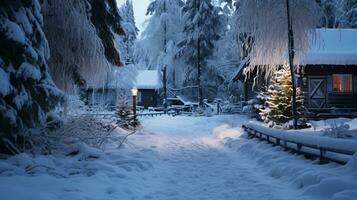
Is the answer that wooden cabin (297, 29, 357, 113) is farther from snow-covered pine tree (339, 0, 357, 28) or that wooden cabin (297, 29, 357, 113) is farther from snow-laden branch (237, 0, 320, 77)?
snow-covered pine tree (339, 0, 357, 28)

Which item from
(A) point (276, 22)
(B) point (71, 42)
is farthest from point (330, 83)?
(B) point (71, 42)

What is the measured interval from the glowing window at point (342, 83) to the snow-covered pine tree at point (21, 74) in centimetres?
2216

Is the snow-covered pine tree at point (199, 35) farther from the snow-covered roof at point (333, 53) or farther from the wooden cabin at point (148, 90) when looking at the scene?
the snow-covered roof at point (333, 53)

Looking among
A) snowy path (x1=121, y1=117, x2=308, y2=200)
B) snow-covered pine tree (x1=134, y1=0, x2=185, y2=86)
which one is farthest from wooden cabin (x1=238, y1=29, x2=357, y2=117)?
snow-covered pine tree (x1=134, y1=0, x2=185, y2=86)

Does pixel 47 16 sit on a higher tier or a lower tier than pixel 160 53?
lower

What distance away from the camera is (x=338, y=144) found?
791 centimetres

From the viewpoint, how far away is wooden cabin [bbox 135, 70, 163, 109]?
166 ft

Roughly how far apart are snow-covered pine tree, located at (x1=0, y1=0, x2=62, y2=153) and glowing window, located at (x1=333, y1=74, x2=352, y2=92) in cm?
2216

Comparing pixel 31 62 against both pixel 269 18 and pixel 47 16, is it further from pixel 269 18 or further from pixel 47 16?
pixel 269 18

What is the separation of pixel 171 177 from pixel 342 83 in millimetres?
21124

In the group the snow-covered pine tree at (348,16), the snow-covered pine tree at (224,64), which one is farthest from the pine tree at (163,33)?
the snow-covered pine tree at (348,16)

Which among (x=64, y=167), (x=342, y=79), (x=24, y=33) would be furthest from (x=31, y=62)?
(x=342, y=79)

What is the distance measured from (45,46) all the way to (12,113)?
1985 mm

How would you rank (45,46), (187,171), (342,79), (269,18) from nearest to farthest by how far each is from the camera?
(45,46), (187,171), (269,18), (342,79)
